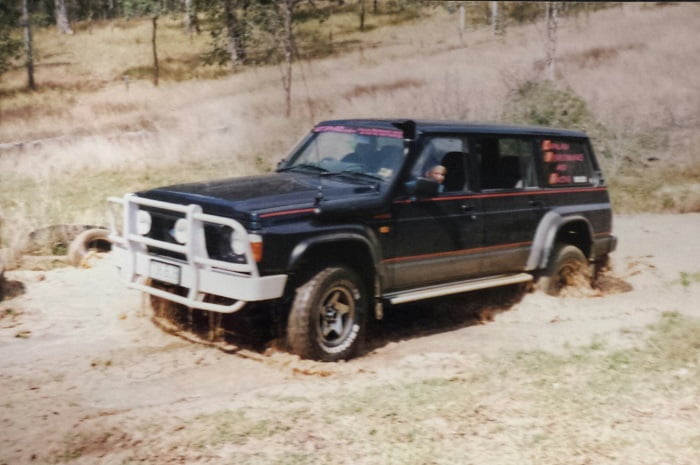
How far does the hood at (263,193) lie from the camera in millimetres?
5699

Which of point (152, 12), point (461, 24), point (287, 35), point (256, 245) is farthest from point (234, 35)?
point (256, 245)

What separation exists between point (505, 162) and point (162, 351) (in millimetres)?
3567

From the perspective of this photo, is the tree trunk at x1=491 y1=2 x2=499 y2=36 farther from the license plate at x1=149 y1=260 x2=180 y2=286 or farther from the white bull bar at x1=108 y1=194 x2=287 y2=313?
the license plate at x1=149 y1=260 x2=180 y2=286

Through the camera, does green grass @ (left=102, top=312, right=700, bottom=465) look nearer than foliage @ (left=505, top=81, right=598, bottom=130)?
Yes

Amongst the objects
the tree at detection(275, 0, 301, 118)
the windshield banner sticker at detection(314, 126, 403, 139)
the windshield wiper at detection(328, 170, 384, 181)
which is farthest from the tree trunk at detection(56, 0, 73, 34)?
the windshield wiper at detection(328, 170, 384, 181)

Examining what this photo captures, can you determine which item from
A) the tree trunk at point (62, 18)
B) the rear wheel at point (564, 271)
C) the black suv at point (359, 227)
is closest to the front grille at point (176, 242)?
the black suv at point (359, 227)

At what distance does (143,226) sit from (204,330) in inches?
39.3

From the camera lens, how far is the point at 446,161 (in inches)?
276

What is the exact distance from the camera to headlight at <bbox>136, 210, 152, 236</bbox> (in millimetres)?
6312

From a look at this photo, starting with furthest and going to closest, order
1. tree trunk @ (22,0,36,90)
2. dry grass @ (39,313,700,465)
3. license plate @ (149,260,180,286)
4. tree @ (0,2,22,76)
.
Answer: tree trunk @ (22,0,36,90), tree @ (0,2,22,76), license plate @ (149,260,180,286), dry grass @ (39,313,700,465)

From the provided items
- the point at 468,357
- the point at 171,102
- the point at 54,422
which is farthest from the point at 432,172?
the point at 171,102

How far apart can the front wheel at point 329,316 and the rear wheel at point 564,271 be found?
2.61m

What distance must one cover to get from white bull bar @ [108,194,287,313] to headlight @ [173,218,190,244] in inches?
1.9

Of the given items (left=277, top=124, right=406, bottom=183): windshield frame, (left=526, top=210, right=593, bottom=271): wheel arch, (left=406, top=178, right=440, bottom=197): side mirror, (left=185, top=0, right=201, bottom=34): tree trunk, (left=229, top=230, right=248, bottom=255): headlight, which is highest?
(left=185, top=0, right=201, bottom=34): tree trunk
